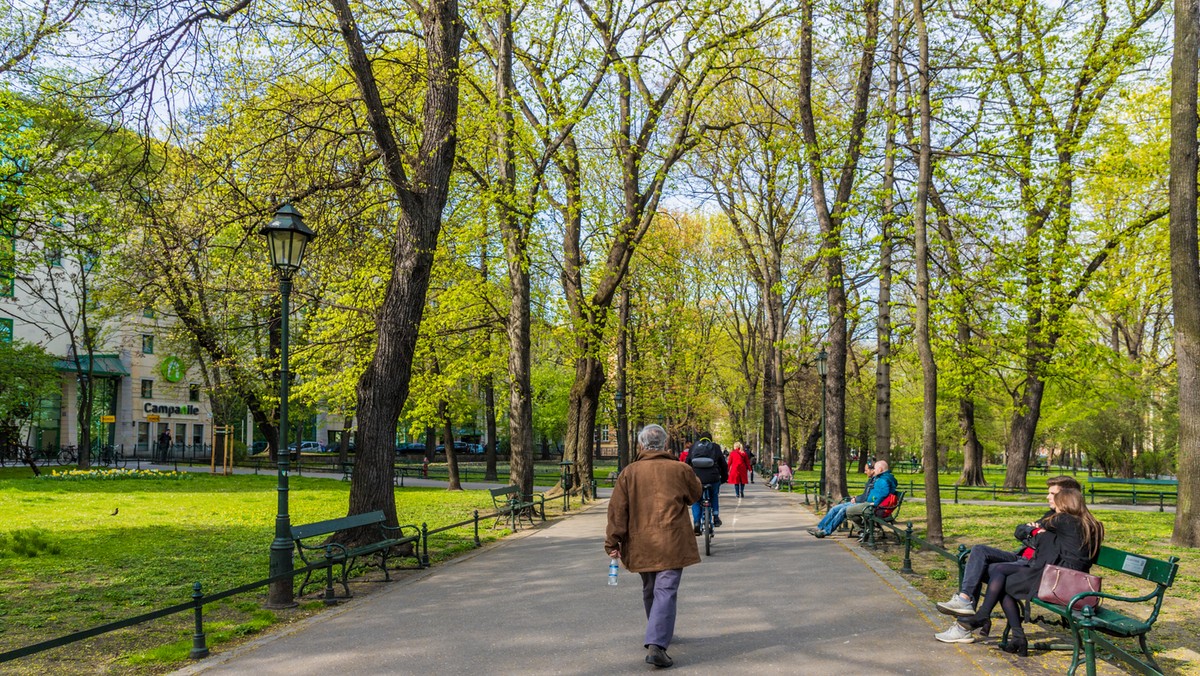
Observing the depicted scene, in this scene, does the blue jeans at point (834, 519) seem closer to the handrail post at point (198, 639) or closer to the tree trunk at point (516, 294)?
the tree trunk at point (516, 294)

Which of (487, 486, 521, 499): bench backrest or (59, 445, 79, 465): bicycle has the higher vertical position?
(487, 486, 521, 499): bench backrest

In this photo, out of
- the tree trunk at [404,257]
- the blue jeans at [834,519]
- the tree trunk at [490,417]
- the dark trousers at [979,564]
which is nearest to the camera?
the dark trousers at [979,564]

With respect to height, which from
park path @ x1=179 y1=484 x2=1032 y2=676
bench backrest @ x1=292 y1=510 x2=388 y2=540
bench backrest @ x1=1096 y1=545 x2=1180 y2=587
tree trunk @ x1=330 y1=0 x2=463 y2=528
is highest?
tree trunk @ x1=330 y1=0 x2=463 y2=528

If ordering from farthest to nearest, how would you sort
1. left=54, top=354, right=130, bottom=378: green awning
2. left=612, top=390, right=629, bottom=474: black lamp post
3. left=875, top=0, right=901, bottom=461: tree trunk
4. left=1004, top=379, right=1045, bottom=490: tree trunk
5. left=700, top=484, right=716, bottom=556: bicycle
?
left=54, top=354, right=130, bottom=378: green awning < left=612, top=390, right=629, bottom=474: black lamp post < left=1004, top=379, right=1045, bottom=490: tree trunk < left=875, top=0, right=901, bottom=461: tree trunk < left=700, top=484, right=716, bottom=556: bicycle

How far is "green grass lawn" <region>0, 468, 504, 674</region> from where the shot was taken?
24.1 ft

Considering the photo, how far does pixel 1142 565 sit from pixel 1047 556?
0.62 metres

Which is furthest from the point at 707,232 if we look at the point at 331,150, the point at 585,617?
the point at 585,617

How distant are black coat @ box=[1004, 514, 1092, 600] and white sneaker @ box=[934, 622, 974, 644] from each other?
531 mm

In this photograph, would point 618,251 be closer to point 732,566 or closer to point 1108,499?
point 732,566

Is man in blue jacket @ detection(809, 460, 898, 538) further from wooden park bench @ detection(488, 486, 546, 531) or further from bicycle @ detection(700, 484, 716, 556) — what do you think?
wooden park bench @ detection(488, 486, 546, 531)

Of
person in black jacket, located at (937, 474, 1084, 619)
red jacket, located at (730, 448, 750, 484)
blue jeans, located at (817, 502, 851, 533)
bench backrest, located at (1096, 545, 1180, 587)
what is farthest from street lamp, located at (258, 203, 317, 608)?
red jacket, located at (730, 448, 750, 484)

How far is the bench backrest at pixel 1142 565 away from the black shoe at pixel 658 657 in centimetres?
322

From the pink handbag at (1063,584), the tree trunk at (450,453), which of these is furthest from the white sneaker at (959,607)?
the tree trunk at (450,453)

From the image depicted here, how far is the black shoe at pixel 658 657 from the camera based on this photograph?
6.00 metres
